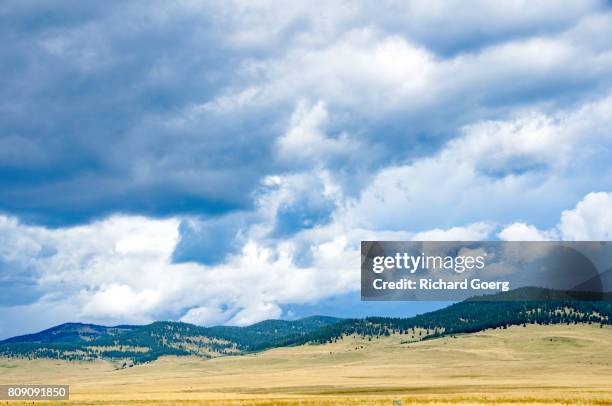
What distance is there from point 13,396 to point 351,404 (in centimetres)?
4538

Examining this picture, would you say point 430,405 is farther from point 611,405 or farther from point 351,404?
point 611,405

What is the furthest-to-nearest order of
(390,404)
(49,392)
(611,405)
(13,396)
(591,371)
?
1. (591,371)
2. (49,392)
3. (13,396)
4. (611,405)
5. (390,404)

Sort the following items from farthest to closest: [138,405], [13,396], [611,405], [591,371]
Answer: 1. [591,371]
2. [13,396]
3. [138,405]
4. [611,405]

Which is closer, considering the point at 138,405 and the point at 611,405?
the point at 611,405

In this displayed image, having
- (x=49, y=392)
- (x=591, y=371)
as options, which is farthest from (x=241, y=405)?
(x=591, y=371)

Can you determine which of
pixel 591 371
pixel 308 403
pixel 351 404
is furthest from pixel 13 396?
pixel 591 371

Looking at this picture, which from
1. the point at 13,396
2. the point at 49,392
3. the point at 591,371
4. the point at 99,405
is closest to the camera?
the point at 99,405

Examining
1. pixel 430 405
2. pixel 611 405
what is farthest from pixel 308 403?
pixel 611 405

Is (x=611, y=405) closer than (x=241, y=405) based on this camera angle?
Yes

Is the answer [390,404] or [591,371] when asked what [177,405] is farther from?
[591,371]

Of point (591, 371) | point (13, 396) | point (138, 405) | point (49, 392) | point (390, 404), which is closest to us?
point (390, 404)

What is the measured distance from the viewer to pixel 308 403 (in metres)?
64.2

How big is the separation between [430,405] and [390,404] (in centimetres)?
428

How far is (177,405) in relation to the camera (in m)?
68.4
